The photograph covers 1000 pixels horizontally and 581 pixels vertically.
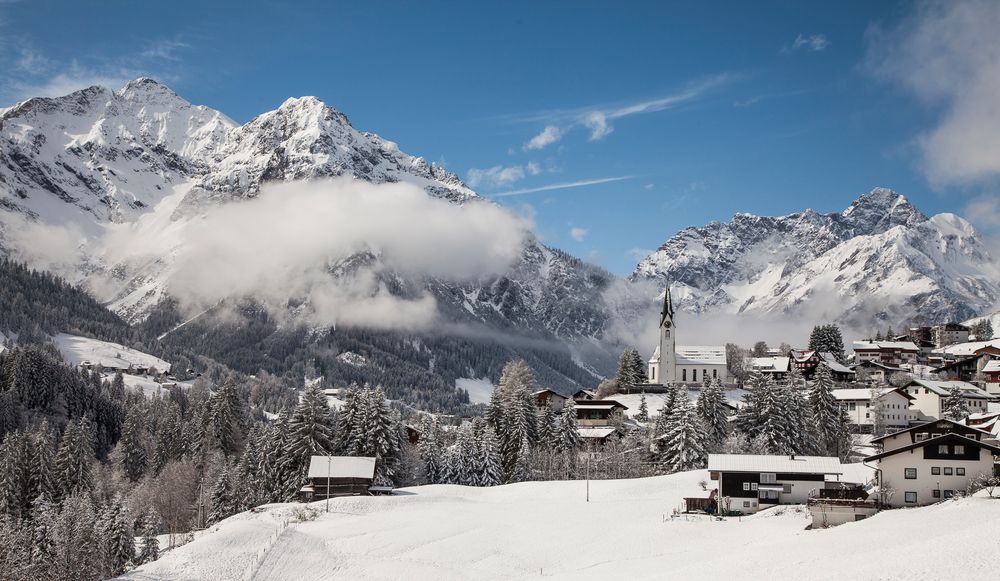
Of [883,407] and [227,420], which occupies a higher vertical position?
[883,407]

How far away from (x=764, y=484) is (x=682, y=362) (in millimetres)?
88705

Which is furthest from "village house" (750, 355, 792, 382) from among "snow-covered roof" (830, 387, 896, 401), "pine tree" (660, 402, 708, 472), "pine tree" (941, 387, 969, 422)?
"pine tree" (660, 402, 708, 472)

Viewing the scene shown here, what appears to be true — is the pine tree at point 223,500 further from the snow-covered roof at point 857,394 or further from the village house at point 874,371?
the village house at point 874,371

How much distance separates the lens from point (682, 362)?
163 meters

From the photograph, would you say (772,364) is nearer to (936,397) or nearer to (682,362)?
(682,362)

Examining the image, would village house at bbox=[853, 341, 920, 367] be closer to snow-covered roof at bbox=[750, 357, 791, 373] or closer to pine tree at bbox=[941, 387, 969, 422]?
snow-covered roof at bbox=[750, 357, 791, 373]

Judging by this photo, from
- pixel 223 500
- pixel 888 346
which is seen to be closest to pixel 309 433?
pixel 223 500

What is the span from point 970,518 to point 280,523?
4961 cm

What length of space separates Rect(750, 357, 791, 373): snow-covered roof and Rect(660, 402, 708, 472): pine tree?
63814 millimetres

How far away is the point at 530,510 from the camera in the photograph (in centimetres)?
8131

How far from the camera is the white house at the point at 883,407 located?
126m

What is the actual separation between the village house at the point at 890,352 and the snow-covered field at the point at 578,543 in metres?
113

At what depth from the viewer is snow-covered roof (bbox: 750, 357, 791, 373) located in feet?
530

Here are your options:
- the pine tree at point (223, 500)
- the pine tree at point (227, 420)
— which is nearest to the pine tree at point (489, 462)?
the pine tree at point (223, 500)
